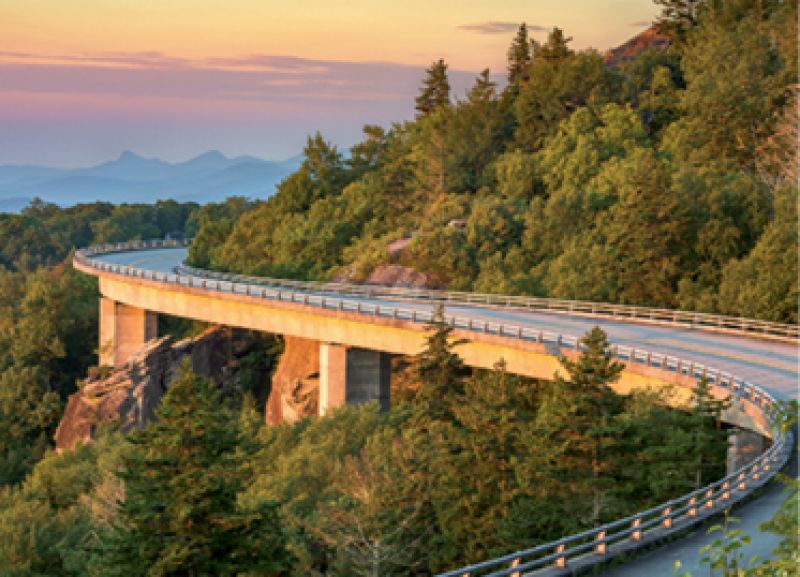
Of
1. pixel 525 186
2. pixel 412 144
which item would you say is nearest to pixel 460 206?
pixel 525 186

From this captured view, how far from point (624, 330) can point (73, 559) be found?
93.0ft

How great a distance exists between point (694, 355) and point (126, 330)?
163ft

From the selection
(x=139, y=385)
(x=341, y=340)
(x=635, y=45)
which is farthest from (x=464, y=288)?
(x=635, y=45)

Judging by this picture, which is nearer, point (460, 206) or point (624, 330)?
point (624, 330)

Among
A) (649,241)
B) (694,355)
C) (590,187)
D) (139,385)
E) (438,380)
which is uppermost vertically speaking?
(590,187)

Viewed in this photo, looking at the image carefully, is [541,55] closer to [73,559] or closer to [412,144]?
[412,144]

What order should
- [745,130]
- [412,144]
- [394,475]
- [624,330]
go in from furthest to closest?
[412,144] < [745,130] < [624,330] < [394,475]

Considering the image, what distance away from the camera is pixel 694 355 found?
42344 mm

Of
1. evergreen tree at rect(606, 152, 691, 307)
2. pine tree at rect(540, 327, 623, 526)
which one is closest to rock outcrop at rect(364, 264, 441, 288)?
evergreen tree at rect(606, 152, 691, 307)

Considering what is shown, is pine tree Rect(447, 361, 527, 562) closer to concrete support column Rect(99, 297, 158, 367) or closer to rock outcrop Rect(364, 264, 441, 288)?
rock outcrop Rect(364, 264, 441, 288)

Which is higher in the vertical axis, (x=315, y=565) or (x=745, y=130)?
(x=745, y=130)

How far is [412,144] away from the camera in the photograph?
95438mm

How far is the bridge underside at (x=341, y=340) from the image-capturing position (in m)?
39.6

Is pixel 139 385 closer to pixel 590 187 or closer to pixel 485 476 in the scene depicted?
pixel 590 187
